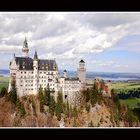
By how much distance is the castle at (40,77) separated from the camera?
Answer: 3682mm

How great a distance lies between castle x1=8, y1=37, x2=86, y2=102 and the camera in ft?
12.1

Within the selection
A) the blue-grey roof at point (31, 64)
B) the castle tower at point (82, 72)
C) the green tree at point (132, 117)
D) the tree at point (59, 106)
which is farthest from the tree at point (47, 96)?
the green tree at point (132, 117)

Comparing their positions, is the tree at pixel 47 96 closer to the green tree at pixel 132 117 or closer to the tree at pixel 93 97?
the tree at pixel 93 97

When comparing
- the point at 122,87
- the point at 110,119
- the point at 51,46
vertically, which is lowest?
the point at 110,119

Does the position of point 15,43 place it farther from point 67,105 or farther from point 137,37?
point 137,37

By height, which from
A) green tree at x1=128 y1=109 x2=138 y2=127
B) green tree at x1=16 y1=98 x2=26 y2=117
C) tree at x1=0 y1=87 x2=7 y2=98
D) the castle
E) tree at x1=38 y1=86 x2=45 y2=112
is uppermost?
the castle

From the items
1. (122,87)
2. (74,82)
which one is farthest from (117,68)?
(74,82)

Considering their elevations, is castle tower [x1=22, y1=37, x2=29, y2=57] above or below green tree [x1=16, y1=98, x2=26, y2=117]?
above

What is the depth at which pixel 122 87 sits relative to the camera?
373 cm

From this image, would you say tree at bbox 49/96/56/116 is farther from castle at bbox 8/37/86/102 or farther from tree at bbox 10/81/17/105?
tree at bbox 10/81/17/105

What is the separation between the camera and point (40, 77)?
3771mm

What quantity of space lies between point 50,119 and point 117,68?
0.87 m

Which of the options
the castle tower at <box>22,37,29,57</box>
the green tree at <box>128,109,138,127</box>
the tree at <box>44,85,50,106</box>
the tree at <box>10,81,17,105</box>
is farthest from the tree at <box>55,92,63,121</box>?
the green tree at <box>128,109,138,127</box>

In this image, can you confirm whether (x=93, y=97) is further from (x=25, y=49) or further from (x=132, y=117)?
(x=25, y=49)
